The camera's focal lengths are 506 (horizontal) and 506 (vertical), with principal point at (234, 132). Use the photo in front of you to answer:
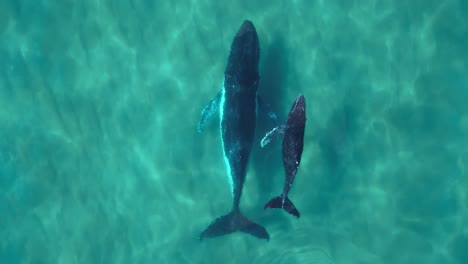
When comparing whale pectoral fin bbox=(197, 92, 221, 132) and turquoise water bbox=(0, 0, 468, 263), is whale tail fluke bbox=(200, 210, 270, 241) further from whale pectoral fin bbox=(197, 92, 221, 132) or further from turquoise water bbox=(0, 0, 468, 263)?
whale pectoral fin bbox=(197, 92, 221, 132)

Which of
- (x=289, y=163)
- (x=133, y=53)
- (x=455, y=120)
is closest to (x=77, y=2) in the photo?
(x=133, y=53)

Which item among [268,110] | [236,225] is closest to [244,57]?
[268,110]

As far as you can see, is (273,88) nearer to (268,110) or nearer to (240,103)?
(268,110)

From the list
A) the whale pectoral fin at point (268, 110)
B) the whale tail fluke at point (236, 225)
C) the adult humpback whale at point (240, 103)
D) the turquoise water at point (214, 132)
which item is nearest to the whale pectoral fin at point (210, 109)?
the adult humpback whale at point (240, 103)

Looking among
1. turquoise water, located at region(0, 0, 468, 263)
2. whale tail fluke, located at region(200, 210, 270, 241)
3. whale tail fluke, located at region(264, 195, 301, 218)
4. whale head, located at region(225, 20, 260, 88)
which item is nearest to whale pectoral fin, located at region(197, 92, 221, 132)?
turquoise water, located at region(0, 0, 468, 263)

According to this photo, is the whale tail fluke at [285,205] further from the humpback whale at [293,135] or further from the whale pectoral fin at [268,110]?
the whale pectoral fin at [268,110]

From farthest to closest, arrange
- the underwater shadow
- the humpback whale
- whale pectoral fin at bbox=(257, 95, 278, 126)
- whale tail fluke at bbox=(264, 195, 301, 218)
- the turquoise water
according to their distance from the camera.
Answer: the underwater shadow < the turquoise water < whale pectoral fin at bbox=(257, 95, 278, 126) < whale tail fluke at bbox=(264, 195, 301, 218) < the humpback whale

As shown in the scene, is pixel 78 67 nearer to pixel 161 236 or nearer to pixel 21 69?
pixel 21 69
